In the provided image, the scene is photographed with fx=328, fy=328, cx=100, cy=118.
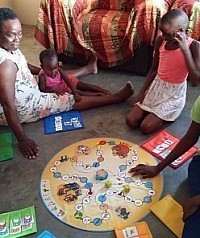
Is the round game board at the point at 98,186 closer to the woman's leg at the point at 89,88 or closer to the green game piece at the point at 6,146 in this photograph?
the green game piece at the point at 6,146

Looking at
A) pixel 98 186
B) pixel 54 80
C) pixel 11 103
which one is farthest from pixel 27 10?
pixel 98 186

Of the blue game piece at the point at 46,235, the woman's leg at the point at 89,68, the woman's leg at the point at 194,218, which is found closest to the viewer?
the woman's leg at the point at 194,218

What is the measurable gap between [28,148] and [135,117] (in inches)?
26.8

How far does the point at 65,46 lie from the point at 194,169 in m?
1.58

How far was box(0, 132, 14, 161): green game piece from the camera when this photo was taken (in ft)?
6.15

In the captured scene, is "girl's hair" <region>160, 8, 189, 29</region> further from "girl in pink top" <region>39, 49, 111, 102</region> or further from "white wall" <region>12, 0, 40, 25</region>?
"white wall" <region>12, 0, 40, 25</region>

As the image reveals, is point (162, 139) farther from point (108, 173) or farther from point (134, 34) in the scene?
point (134, 34)

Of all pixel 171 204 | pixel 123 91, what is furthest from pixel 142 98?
pixel 171 204

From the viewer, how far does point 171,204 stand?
153cm

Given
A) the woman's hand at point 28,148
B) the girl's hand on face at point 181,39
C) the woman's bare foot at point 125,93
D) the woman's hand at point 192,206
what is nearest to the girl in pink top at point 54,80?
the woman's bare foot at point 125,93

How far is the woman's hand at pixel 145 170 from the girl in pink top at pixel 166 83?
13.8 inches

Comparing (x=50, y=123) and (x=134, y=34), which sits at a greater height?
(x=134, y=34)

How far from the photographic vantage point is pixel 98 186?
65.4 inches

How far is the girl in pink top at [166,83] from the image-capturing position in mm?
1861
